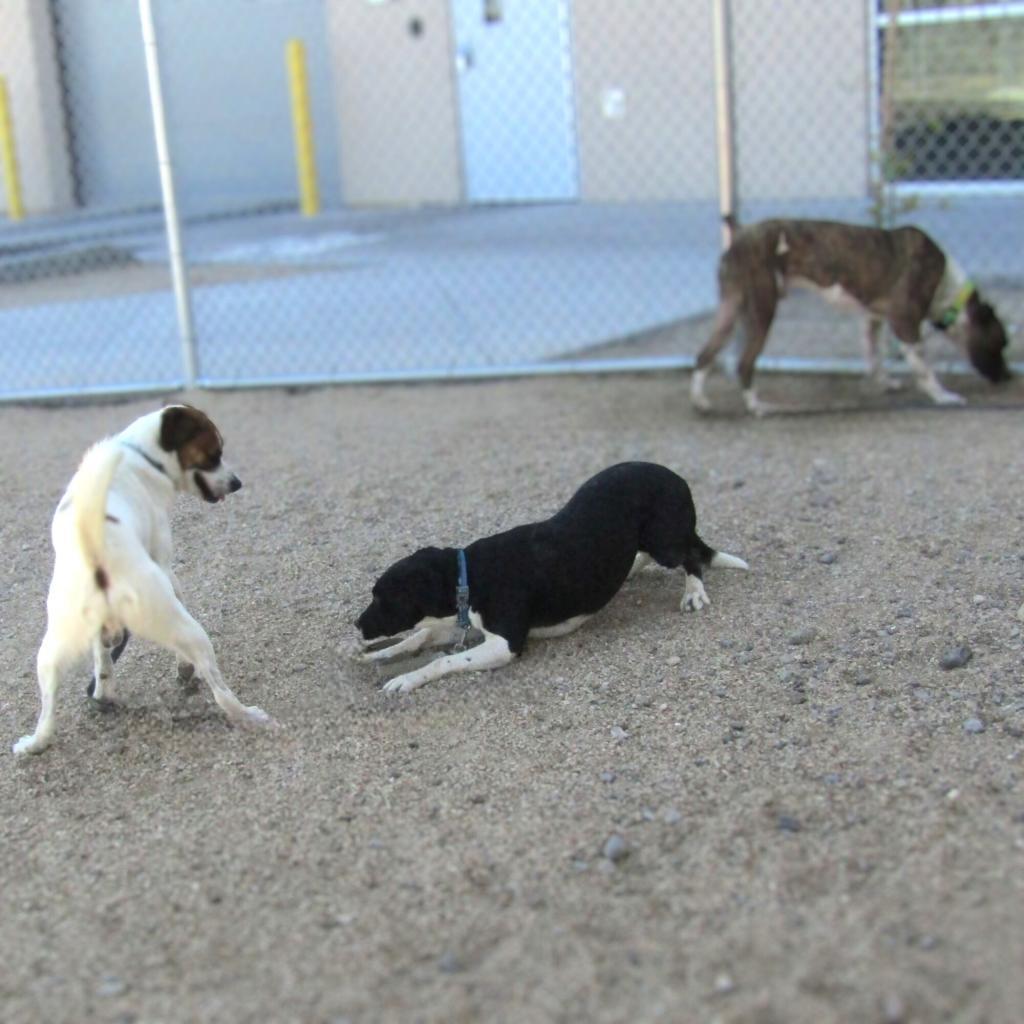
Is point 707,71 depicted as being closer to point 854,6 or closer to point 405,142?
point 854,6

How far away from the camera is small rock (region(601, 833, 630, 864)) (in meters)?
2.94

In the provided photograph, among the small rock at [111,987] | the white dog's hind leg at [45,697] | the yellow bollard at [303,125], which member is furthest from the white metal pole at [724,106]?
the yellow bollard at [303,125]

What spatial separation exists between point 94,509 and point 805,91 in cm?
1070

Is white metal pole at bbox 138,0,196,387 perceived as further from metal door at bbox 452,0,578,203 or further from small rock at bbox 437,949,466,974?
metal door at bbox 452,0,578,203

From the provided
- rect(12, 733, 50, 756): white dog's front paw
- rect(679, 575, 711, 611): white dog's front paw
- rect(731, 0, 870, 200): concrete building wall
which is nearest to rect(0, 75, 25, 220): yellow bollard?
rect(731, 0, 870, 200): concrete building wall

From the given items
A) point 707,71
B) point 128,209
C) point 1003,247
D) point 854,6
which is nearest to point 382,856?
point 1003,247

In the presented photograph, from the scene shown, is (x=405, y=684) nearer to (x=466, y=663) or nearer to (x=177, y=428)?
(x=466, y=663)

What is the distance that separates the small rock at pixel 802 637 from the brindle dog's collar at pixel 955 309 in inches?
134

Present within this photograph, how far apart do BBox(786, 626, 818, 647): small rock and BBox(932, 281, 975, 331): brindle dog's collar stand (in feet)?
11.2

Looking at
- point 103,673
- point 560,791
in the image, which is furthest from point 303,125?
point 560,791

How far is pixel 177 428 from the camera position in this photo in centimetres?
389

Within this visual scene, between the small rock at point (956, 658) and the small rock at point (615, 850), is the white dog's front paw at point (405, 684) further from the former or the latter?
the small rock at point (956, 658)

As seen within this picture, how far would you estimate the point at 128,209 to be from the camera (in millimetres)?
17359

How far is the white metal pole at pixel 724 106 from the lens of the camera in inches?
267
